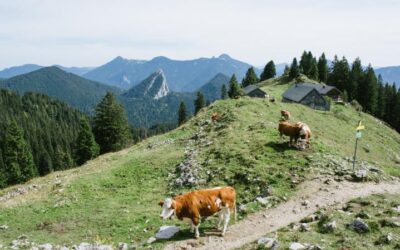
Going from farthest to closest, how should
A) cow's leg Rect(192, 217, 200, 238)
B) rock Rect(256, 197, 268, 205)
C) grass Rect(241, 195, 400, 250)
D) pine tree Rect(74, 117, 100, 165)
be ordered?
pine tree Rect(74, 117, 100, 165) → rock Rect(256, 197, 268, 205) → cow's leg Rect(192, 217, 200, 238) → grass Rect(241, 195, 400, 250)

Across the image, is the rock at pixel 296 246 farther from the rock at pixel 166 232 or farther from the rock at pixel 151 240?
the rock at pixel 151 240

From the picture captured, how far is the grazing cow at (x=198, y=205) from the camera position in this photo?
1709 centimetres

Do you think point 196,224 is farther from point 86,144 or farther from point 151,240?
point 86,144

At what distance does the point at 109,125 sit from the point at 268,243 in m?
56.4

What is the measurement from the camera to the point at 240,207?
20.9 metres

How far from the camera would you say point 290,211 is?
792 inches

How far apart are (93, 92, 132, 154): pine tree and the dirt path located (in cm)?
5028

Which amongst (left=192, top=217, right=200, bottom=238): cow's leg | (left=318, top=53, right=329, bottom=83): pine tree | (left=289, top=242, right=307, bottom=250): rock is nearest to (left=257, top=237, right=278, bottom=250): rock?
(left=289, top=242, right=307, bottom=250): rock

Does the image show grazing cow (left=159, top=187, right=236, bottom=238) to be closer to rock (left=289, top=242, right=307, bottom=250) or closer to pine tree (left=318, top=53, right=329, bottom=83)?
rock (left=289, top=242, right=307, bottom=250)

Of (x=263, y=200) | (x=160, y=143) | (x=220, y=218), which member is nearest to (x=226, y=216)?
(x=220, y=218)

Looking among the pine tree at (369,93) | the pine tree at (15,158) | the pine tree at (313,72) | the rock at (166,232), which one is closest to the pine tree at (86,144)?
the pine tree at (15,158)

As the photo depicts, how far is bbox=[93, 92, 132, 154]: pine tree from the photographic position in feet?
222

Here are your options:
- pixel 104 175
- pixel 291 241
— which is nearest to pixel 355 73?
pixel 104 175

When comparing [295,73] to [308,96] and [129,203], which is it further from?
[129,203]
